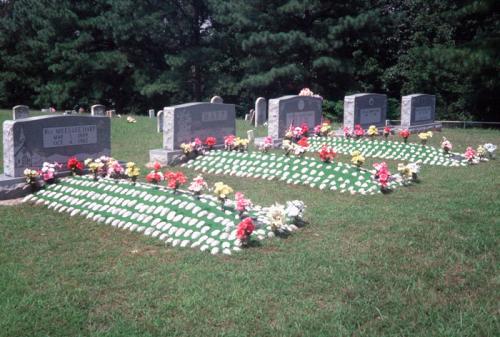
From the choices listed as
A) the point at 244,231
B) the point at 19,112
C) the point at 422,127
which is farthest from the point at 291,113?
the point at 244,231

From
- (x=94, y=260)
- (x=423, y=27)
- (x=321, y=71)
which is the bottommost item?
(x=94, y=260)

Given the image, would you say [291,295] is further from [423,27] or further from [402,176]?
[423,27]

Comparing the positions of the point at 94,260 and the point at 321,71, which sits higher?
the point at 321,71

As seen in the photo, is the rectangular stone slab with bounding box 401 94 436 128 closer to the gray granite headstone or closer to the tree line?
the tree line

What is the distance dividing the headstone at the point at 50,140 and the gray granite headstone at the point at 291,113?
5.37 meters

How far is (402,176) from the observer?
923 cm

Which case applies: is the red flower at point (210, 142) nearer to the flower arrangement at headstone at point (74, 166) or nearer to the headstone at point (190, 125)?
the headstone at point (190, 125)

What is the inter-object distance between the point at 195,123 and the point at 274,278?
24.9 feet

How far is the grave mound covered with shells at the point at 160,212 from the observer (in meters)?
5.93

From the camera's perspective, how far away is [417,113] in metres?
18.8

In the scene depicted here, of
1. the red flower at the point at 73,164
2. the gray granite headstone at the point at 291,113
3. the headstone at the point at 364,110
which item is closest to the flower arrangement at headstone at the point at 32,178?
the red flower at the point at 73,164

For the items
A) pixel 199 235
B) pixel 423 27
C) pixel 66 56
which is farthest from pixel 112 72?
pixel 199 235

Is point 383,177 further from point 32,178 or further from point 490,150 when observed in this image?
point 32,178

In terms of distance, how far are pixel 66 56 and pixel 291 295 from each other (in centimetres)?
2831
